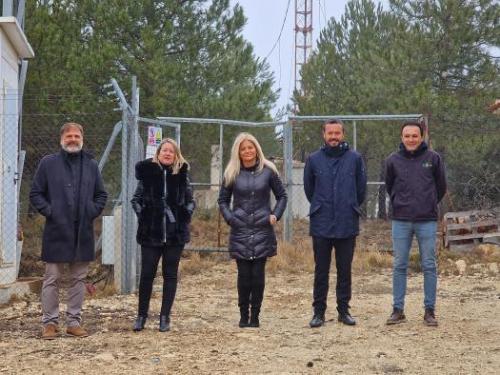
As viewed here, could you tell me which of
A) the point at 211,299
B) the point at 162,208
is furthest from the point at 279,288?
the point at 162,208

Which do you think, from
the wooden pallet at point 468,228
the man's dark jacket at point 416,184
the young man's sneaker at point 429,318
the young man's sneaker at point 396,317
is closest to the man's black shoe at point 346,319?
the young man's sneaker at point 396,317

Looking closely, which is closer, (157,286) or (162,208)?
(162,208)

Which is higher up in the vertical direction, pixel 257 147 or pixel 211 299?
pixel 257 147

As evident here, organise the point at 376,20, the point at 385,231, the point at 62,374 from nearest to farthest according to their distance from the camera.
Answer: the point at 62,374 → the point at 385,231 → the point at 376,20

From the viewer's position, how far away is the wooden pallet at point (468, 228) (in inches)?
482

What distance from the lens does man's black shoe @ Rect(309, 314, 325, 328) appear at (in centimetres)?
664

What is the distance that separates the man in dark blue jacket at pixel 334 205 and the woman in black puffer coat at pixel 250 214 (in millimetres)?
328

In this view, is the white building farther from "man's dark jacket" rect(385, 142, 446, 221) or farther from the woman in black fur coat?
"man's dark jacket" rect(385, 142, 446, 221)

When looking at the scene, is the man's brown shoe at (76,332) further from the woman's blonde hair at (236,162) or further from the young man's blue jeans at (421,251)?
the young man's blue jeans at (421,251)

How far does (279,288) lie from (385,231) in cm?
466

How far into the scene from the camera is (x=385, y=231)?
44.5 ft

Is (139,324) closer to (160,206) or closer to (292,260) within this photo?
(160,206)

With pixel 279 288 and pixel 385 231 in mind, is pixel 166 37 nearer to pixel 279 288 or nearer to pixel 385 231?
pixel 385 231

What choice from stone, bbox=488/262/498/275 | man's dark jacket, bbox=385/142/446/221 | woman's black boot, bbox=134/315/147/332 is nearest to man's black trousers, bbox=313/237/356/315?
man's dark jacket, bbox=385/142/446/221
